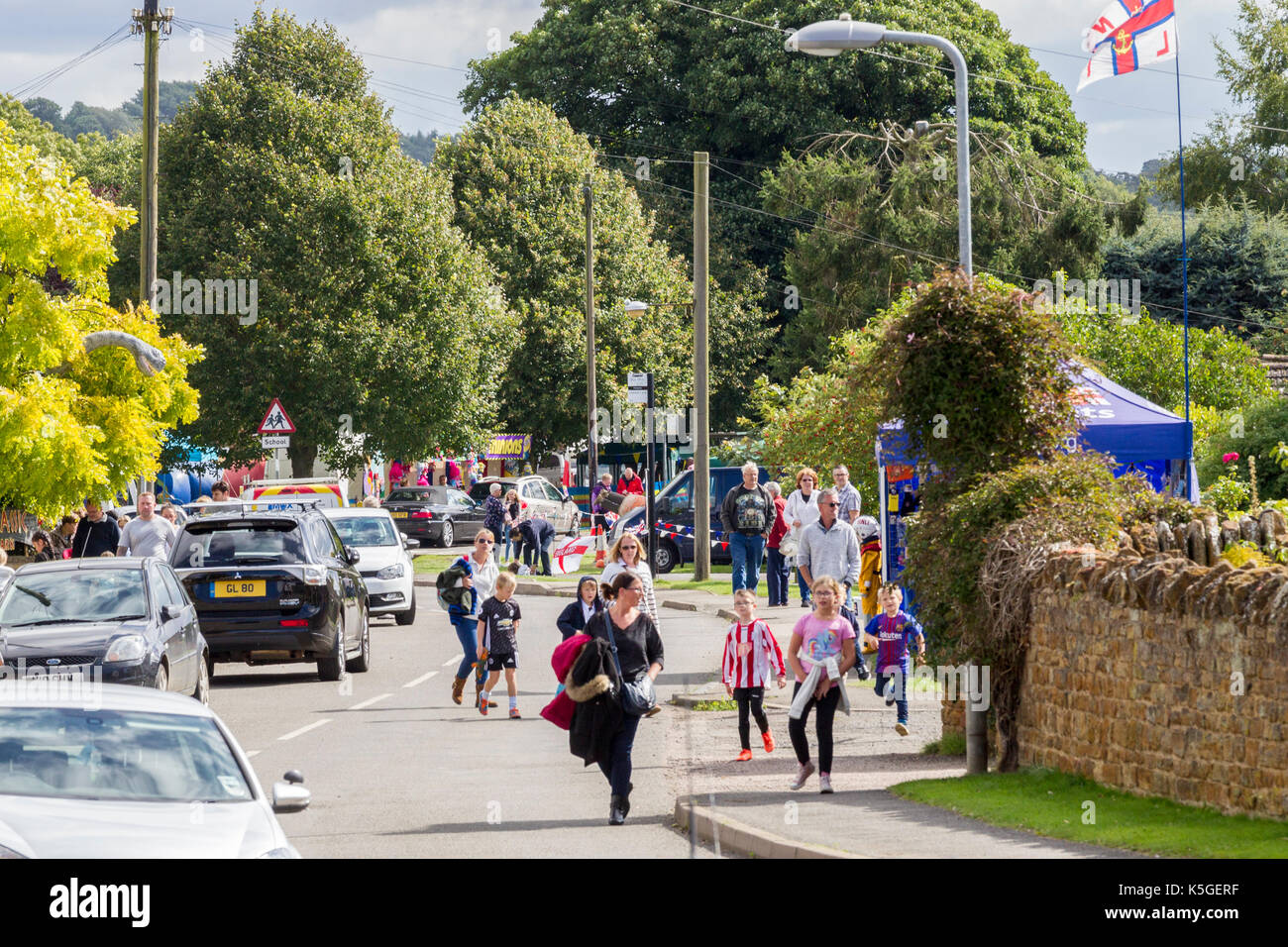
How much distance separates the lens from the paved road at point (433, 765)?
10.2 m

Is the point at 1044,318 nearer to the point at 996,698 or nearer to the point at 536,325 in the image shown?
the point at 996,698

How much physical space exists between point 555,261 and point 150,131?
25.9 m

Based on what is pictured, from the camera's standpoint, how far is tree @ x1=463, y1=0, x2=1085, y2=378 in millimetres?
57281

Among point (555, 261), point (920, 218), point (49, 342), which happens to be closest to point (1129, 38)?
point (49, 342)

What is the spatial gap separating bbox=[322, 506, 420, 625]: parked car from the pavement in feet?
24.2

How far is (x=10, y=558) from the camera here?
25828 mm

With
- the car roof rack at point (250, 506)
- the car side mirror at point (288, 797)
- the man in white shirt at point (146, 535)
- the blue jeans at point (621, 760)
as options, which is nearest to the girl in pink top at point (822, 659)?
the blue jeans at point (621, 760)

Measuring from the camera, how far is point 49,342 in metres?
22.4

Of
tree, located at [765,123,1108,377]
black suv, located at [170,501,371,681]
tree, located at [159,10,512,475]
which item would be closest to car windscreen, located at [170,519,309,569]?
black suv, located at [170,501,371,681]

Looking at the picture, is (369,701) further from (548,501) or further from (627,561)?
(548,501)

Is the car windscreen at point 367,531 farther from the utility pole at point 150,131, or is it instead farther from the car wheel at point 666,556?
the car wheel at point 666,556

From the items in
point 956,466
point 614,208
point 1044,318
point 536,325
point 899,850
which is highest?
point 614,208
